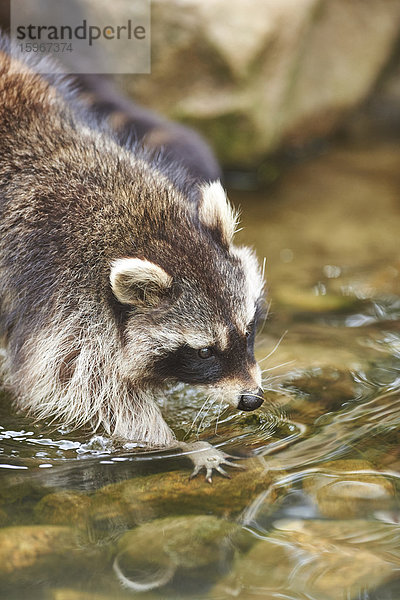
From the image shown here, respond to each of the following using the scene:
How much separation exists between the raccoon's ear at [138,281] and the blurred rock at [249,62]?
12.8 feet

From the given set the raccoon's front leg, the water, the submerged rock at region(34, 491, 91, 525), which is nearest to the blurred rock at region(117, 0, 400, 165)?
the water

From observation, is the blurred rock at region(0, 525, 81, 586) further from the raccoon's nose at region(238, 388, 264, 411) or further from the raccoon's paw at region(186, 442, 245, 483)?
the raccoon's nose at region(238, 388, 264, 411)

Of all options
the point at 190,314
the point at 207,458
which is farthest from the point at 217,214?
the point at 207,458

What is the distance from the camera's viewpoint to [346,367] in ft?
15.9

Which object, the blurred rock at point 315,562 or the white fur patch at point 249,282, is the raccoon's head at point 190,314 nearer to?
the white fur patch at point 249,282

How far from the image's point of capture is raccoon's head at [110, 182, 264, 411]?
3920 millimetres

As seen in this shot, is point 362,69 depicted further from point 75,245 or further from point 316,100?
point 75,245

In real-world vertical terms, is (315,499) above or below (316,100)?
below

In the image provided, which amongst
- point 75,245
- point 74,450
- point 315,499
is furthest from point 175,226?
point 315,499

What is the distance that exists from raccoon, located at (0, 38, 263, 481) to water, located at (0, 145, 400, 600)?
23cm

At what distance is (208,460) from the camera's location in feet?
12.7

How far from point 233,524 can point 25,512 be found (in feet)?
3.07

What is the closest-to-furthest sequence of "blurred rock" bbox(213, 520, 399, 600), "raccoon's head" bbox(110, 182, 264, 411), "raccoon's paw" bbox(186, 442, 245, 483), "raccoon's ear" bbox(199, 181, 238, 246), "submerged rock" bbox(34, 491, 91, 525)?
"blurred rock" bbox(213, 520, 399, 600) < "submerged rock" bbox(34, 491, 91, 525) < "raccoon's paw" bbox(186, 442, 245, 483) < "raccoon's head" bbox(110, 182, 264, 411) < "raccoon's ear" bbox(199, 181, 238, 246)

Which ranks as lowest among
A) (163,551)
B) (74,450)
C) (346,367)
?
(163,551)
